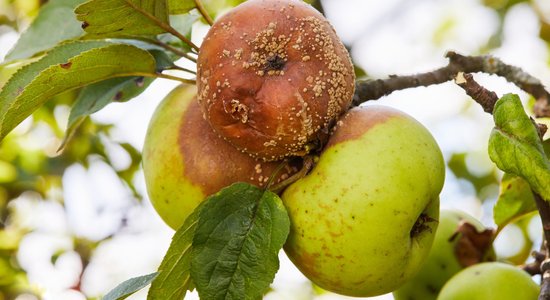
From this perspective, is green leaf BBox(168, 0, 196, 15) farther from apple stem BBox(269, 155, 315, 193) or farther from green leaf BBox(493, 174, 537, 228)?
green leaf BBox(493, 174, 537, 228)

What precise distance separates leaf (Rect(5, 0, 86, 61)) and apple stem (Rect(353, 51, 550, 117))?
55cm

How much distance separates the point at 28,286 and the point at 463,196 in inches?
63.2

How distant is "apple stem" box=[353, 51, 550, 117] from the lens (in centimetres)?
133

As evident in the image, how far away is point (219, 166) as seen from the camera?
1.18m

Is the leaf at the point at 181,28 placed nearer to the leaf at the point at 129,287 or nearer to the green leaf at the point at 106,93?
the green leaf at the point at 106,93

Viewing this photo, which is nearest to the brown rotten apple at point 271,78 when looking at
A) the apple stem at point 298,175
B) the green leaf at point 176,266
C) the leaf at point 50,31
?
the apple stem at point 298,175

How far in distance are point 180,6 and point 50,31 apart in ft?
0.87

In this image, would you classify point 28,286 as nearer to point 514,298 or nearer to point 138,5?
point 138,5

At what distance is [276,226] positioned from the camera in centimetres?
108

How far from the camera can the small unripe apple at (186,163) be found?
3.86ft

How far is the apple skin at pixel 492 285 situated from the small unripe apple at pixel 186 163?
1.35 feet

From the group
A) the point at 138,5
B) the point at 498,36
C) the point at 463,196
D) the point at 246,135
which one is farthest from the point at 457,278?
the point at 498,36

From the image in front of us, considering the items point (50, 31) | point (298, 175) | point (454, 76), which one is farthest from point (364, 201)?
point (50, 31)

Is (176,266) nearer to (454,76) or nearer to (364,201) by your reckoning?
(364,201)
